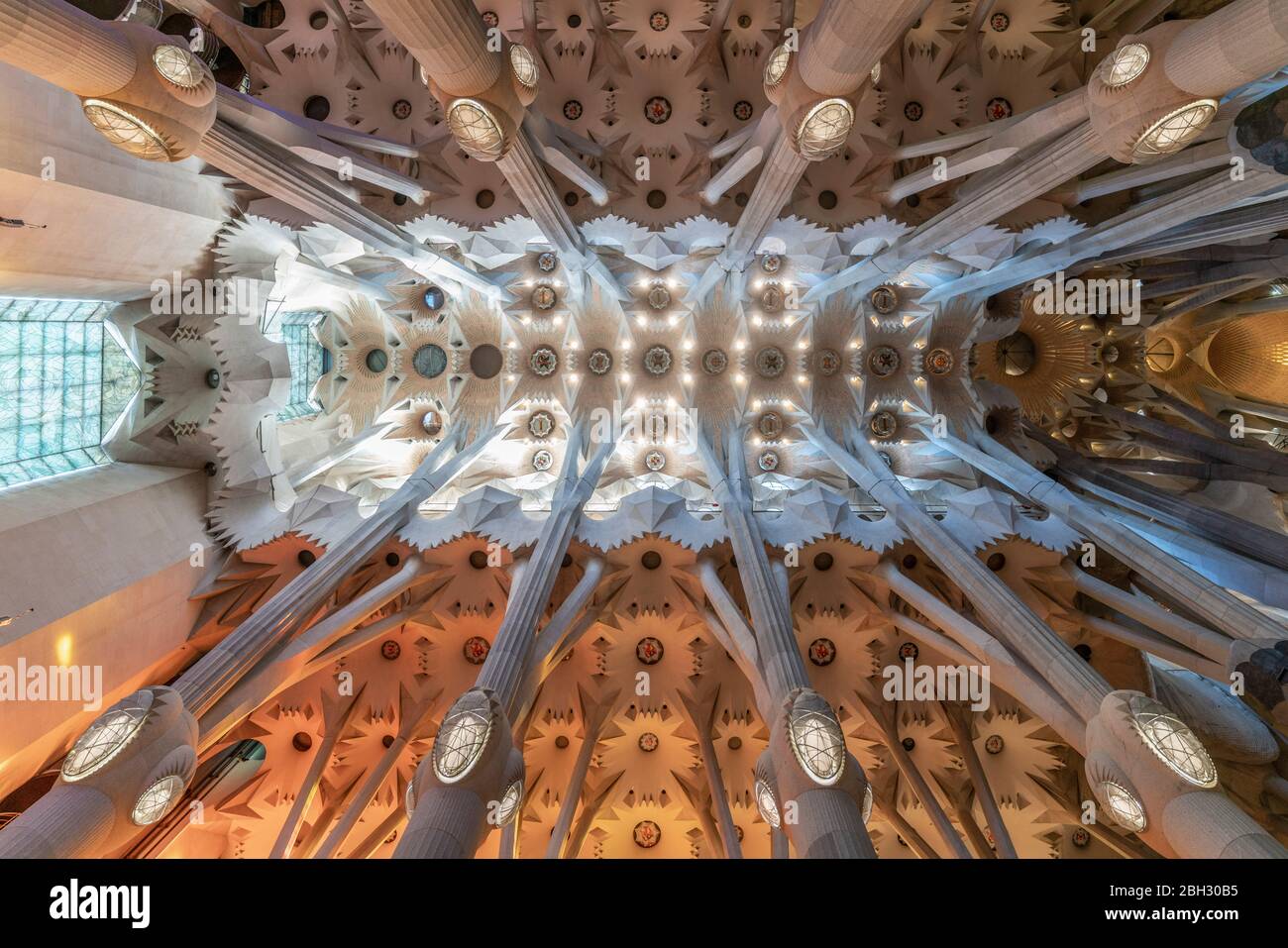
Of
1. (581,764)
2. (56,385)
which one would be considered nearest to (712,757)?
(581,764)

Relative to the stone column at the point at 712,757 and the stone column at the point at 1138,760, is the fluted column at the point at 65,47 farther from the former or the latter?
the stone column at the point at 712,757

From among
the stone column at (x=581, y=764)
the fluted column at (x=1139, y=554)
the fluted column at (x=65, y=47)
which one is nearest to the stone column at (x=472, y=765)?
the stone column at (x=581, y=764)

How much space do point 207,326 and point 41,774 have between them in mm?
6907

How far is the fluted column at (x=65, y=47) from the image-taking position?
5.68 m

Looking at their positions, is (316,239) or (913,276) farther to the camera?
(913,276)

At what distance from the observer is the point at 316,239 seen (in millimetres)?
12125

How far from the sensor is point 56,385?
10.4 metres

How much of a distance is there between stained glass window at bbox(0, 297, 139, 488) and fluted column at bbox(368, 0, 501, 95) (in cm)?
782

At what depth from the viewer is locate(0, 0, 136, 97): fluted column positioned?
18.6 ft

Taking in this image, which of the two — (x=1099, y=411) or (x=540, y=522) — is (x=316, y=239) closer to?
(x=540, y=522)

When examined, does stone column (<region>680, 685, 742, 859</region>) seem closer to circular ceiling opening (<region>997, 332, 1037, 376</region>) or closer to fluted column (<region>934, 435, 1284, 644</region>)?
fluted column (<region>934, 435, 1284, 644</region>)

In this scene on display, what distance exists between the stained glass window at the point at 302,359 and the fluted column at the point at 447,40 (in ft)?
30.3

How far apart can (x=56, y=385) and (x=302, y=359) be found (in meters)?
5.10
